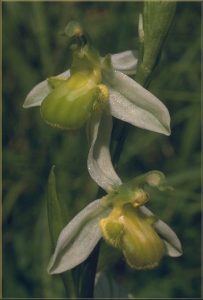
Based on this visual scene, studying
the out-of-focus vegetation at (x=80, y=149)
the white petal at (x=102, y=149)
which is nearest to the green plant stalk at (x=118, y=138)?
the white petal at (x=102, y=149)

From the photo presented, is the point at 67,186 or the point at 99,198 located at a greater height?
the point at 99,198

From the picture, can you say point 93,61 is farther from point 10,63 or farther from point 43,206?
point 10,63

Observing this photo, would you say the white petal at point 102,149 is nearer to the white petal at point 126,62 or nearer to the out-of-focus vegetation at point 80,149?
the white petal at point 126,62

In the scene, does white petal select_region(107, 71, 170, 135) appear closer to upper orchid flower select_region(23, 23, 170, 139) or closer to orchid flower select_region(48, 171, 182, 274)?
upper orchid flower select_region(23, 23, 170, 139)

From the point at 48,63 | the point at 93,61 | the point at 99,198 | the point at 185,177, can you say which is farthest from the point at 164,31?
the point at 48,63

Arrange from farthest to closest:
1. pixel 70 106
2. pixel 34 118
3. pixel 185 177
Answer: pixel 34 118 → pixel 185 177 → pixel 70 106
